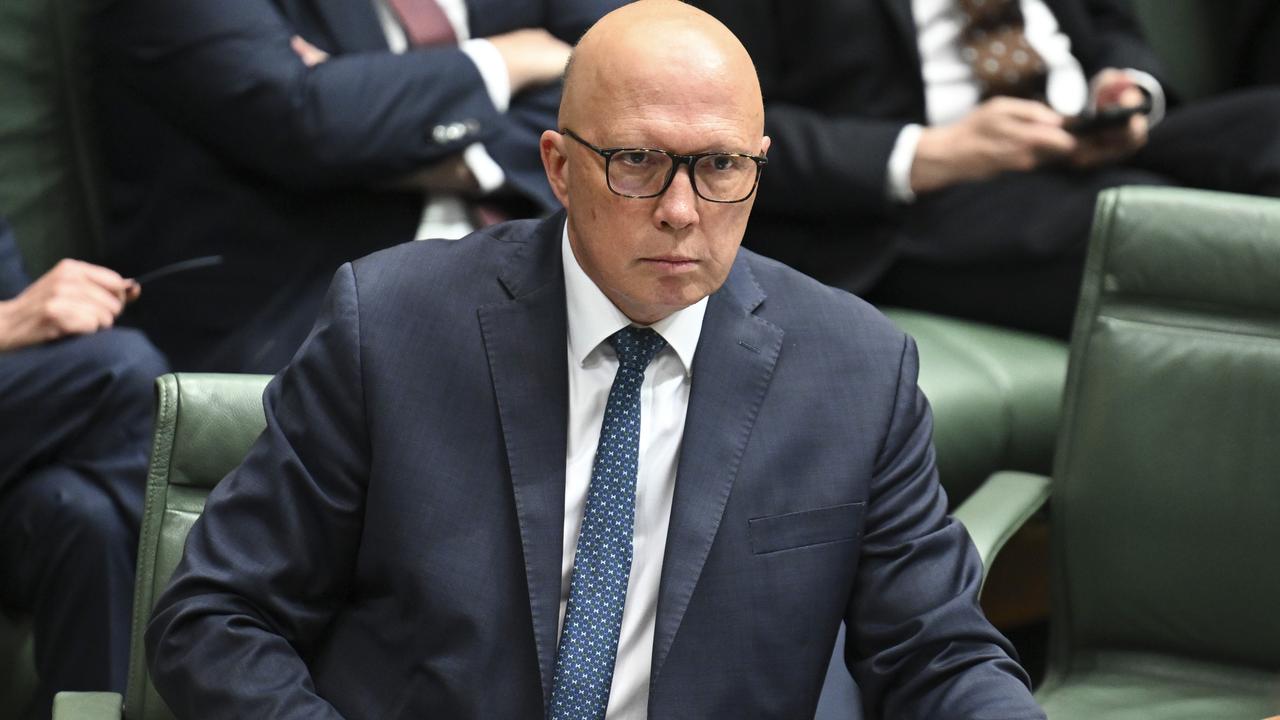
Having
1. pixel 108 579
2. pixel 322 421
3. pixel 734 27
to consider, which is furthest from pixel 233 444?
pixel 734 27

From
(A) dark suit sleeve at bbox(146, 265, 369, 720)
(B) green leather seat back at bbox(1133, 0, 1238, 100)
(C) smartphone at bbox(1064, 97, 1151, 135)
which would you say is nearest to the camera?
(A) dark suit sleeve at bbox(146, 265, 369, 720)

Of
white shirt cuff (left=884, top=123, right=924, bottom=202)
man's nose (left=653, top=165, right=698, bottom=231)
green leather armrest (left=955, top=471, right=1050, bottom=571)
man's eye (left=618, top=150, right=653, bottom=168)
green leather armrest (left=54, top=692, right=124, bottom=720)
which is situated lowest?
green leather armrest (left=955, top=471, right=1050, bottom=571)

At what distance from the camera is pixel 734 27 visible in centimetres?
265

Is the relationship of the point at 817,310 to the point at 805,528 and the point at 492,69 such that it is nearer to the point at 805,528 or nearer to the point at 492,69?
the point at 805,528

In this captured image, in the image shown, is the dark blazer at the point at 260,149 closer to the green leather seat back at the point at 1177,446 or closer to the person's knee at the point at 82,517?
the person's knee at the point at 82,517

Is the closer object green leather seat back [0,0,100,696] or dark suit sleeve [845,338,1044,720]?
dark suit sleeve [845,338,1044,720]

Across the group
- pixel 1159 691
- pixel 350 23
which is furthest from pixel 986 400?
pixel 350 23

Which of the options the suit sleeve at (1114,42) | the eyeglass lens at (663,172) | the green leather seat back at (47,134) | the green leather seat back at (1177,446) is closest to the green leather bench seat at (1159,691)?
the green leather seat back at (1177,446)

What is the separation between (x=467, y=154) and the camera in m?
2.35

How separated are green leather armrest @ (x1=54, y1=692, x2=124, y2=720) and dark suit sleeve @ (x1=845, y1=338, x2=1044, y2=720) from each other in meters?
0.66

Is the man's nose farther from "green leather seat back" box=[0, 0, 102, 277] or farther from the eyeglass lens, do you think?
"green leather seat back" box=[0, 0, 102, 277]

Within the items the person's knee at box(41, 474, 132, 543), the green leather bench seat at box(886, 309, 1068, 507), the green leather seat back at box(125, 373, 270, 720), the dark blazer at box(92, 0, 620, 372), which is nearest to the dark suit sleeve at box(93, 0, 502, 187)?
the dark blazer at box(92, 0, 620, 372)

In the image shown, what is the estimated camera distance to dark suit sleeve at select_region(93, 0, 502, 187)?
2.21 m

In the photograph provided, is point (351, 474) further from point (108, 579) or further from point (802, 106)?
point (802, 106)
